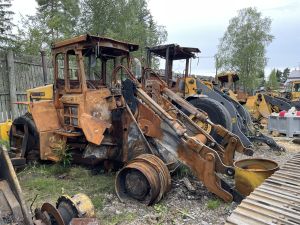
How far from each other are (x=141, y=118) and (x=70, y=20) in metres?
14.5

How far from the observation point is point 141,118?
5.07 m

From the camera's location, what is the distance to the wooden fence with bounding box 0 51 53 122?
8664 mm

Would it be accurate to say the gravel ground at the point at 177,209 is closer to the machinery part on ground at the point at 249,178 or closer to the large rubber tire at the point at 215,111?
the machinery part on ground at the point at 249,178

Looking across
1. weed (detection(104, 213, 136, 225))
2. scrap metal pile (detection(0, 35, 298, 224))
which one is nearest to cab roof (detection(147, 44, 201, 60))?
scrap metal pile (detection(0, 35, 298, 224))

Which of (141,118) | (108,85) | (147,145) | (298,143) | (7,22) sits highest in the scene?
(7,22)

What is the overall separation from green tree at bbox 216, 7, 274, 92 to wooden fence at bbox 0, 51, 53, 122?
23.6 m

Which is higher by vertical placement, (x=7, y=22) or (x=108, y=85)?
(x=7, y=22)

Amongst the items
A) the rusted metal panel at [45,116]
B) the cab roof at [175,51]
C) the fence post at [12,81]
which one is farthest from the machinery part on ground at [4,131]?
the cab roof at [175,51]

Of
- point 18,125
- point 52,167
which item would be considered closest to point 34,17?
point 18,125

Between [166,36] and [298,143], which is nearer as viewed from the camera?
[298,143]

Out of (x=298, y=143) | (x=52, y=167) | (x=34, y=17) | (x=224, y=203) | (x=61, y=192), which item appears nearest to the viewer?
(x=224, y=203)

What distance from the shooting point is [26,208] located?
2.93m

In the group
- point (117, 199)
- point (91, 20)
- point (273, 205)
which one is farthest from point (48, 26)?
point (273, 205)

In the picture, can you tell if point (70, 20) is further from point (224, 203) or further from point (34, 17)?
point (224, 203)
